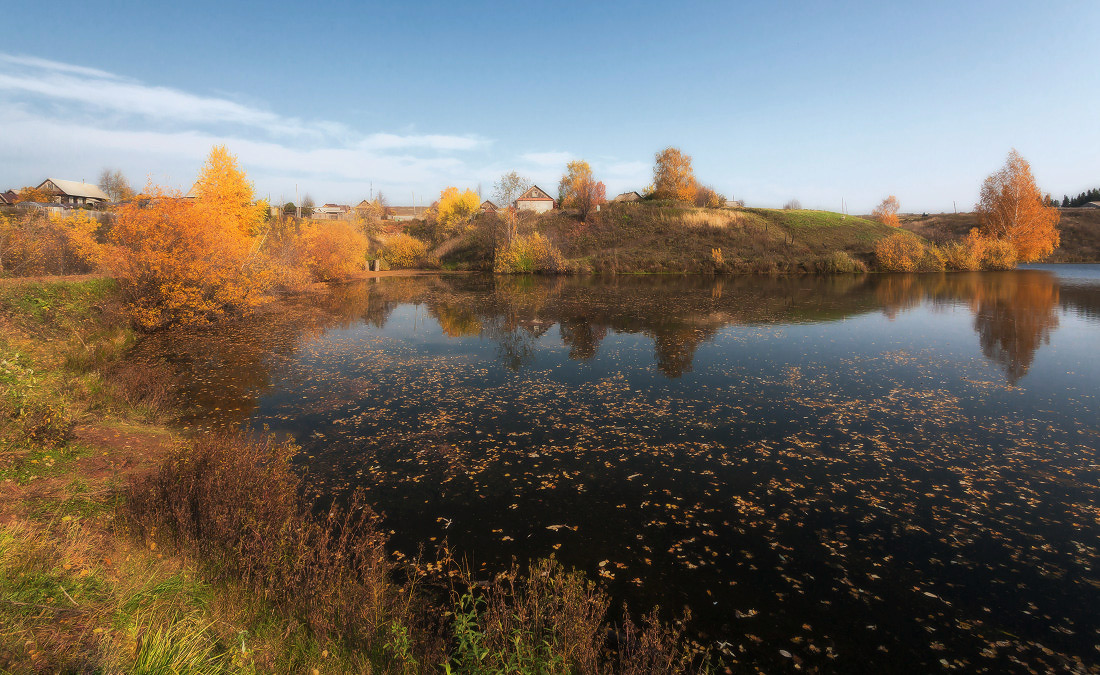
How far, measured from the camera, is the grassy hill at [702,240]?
5094 cm

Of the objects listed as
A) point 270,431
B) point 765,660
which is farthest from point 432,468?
point 765,660

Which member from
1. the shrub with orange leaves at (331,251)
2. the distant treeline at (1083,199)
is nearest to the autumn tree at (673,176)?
the shrub with orange leaves at (331,251)

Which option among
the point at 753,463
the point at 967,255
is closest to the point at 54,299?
the point at 753,463

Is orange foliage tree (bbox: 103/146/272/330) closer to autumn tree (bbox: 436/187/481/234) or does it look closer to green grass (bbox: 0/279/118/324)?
green grass (bbox: 0/279/118/324)

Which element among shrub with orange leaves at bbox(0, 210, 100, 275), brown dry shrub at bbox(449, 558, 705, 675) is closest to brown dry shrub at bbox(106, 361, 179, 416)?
brown dry shrub at bbox(449, 558, 705, 675)

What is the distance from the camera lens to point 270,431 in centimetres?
1073

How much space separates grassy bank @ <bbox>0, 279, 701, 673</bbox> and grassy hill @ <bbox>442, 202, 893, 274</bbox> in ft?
147

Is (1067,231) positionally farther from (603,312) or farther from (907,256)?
(603,312)

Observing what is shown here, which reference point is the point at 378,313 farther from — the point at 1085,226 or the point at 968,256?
the point at 1085,226

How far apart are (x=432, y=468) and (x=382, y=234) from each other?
62.6m

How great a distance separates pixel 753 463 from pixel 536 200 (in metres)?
79.2

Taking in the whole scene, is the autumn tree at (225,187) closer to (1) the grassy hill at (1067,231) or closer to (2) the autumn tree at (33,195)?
(1) the grassy hill at (1067,231)

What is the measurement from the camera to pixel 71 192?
85.2 metres

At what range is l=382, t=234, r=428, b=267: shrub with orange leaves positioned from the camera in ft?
184
